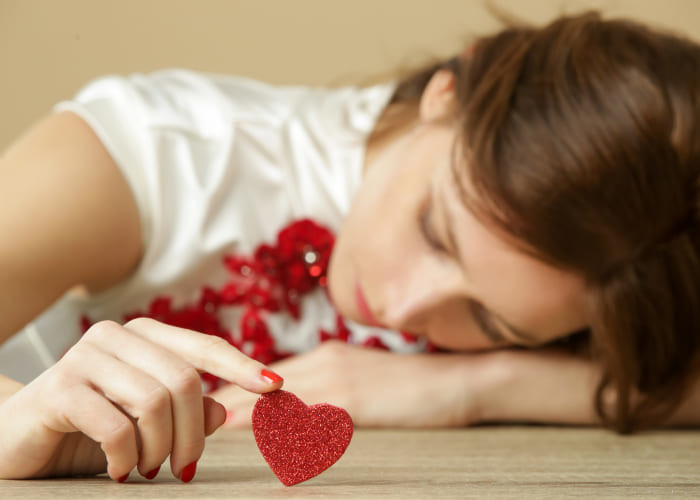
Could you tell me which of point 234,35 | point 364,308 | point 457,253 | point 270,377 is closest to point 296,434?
point 270,377

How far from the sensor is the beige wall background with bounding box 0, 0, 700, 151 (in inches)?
73.8

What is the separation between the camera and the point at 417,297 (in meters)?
0.96

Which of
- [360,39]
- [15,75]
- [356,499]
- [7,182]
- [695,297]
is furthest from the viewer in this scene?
[360,39]

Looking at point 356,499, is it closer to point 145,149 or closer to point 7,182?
point 7,182

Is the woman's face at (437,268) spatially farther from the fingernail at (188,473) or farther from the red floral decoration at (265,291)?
the fingernail at (188,473)

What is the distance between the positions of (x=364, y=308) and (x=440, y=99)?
0.33 metres

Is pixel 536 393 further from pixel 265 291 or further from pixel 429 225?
pixel 265 291

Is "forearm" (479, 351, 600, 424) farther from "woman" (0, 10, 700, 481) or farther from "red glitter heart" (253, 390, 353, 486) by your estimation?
"red glitter heart" (253, 390, 353, 486)

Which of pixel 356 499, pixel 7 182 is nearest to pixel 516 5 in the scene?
pixel 7 182

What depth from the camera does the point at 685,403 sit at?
1097 mm

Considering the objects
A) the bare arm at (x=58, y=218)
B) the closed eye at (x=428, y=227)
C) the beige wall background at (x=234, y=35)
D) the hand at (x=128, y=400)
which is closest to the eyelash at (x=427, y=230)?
the closed eye at (x=428, y=227)

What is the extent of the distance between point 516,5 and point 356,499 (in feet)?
6.01

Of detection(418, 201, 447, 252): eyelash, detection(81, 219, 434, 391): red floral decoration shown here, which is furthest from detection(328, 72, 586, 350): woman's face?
detection(81, 219, 434, 391): red floral decoration

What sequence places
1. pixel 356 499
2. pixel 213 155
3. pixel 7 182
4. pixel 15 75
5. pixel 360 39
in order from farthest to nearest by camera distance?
pixel 360 39, pixel 15 75, pixel 213 155, pixel 7 182, pixel 356 499
